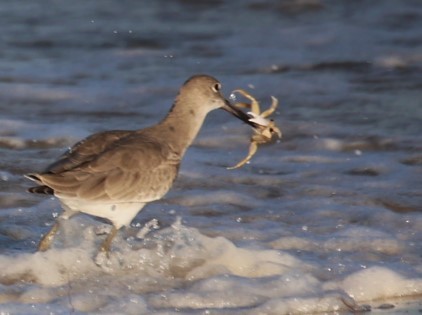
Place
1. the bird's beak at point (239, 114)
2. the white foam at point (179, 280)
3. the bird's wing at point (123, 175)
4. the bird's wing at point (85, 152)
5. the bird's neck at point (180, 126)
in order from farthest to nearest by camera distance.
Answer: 1. the bird's beak at point (239, 114)
2. the bird's neck at point (180, 126)
3. the bird's wing at point (85, 152)
4. the bird's wing at point (123, 175)
5. the white foam at point (179, 280)

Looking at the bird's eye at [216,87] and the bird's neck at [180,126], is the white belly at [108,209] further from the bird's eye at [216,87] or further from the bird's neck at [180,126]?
the bird's eye at [216,87]

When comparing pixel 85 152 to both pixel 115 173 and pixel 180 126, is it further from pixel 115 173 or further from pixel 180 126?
pixel 180 126

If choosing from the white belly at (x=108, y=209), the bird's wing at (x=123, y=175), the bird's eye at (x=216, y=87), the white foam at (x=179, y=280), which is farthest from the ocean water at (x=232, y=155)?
the bird's eye at (x=216, y=87)

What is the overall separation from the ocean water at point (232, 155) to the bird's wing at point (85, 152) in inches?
16.3

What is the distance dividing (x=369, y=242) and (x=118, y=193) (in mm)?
1303

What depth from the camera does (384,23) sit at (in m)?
10.6

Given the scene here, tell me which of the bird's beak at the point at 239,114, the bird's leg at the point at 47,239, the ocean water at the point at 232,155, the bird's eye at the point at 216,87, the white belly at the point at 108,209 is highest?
the bird's eye at the point at 216,87

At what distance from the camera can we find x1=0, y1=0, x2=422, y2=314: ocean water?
16.6 feet

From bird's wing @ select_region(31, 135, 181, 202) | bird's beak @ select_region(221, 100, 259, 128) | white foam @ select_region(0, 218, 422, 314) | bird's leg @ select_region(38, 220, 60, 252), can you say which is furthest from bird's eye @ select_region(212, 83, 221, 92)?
bird's leg @ select_region(38, 220, 60, 252)

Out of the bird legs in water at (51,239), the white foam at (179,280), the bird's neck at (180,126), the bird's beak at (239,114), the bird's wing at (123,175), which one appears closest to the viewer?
the white foam at (179,280)

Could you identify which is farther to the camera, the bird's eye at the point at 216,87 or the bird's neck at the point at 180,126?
the bird's eye at the point at 216,87

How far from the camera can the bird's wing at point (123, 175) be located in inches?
196

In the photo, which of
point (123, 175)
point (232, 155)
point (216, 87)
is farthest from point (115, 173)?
point (232, 155)

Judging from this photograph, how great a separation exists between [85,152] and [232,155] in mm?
2097
